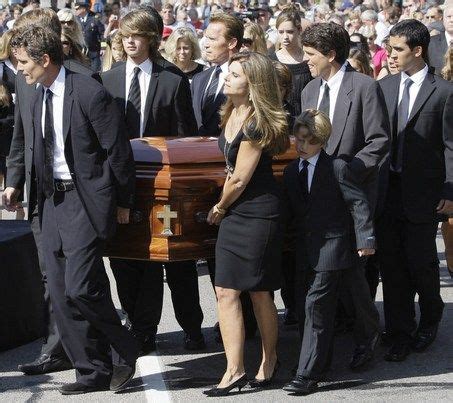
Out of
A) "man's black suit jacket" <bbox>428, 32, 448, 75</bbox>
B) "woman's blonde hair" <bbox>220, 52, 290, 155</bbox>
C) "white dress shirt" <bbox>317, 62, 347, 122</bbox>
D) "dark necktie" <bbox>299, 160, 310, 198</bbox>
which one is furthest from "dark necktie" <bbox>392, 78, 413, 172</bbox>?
"man's black suit jacket" <bbox>428, 32, 448, 75</bbox>

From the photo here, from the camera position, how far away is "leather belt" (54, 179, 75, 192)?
6.07 meters

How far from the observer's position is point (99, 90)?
237 inches

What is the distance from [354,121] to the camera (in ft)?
21.3

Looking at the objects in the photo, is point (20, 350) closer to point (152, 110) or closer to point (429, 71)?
point (152, 110)

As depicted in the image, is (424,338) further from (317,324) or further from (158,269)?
(158,269)

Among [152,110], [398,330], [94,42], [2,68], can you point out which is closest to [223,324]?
[398,330]

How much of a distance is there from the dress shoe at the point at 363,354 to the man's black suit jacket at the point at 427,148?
2.48 feet

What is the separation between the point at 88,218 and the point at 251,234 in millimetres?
846

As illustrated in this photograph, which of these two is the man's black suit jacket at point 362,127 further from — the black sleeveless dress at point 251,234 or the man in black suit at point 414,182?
the black sleeveless dress at point 251,234

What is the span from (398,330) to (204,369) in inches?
47.2

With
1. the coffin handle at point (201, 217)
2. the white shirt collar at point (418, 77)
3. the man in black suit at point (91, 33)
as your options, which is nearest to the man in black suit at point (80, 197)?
the coffin handle at point (201, 217)

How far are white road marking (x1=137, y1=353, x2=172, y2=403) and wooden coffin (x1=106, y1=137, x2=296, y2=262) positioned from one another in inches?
28.2

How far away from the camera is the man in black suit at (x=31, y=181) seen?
6.51 metres

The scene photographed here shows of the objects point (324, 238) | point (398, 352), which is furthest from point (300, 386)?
point (398, 352)
